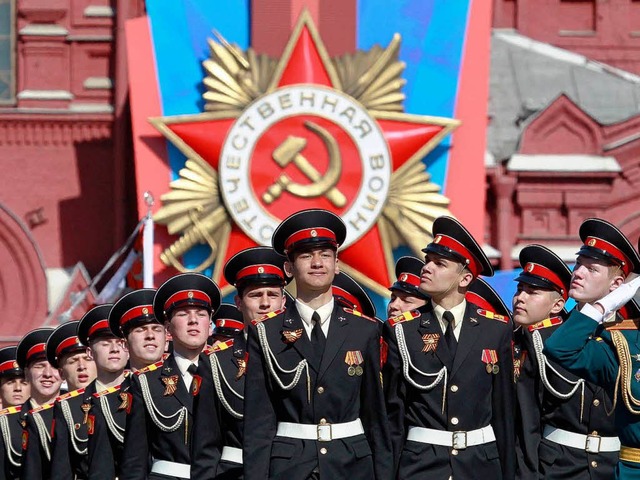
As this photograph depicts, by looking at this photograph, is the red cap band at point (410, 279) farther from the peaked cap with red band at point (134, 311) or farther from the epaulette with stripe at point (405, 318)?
the epaulette with stripe at point (405, 318)

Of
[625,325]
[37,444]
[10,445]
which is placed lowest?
[10,445]

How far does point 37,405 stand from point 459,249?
4044 mm

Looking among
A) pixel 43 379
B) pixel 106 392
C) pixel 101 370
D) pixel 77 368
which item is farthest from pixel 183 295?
pixel 43 379

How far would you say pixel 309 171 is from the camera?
1508cm

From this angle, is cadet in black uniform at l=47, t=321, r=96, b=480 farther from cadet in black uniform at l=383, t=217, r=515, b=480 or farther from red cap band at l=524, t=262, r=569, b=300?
red cap band at l=524, t=262, r=569, b=300

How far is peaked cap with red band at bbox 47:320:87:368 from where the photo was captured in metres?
9.86

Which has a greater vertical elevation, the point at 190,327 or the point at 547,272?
the point at 547,272

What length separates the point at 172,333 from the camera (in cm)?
809

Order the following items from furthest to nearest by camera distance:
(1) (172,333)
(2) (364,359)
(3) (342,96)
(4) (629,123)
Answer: (4) (629,123), (3) (342,96), (1) (172,333), (2) (364,359)

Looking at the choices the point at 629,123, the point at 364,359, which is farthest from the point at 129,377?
the point at 629,123

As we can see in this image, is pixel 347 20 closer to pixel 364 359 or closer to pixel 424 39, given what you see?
pixel 424 39

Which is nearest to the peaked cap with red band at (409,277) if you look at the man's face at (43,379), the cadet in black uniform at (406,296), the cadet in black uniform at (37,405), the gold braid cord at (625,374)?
the cadet in black uniform at (406,296)

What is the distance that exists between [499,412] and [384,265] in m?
8.14

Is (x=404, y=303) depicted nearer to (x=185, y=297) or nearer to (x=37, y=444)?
(x=185, y=297)
